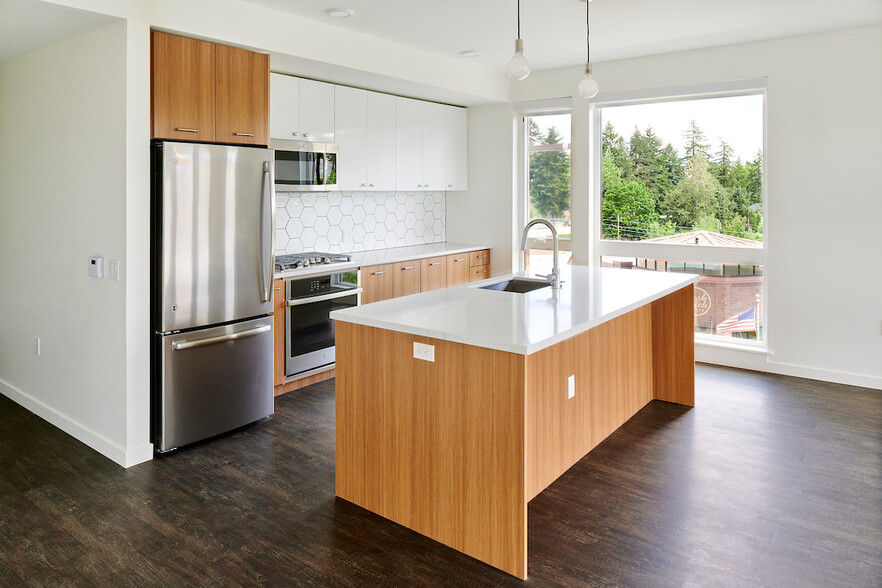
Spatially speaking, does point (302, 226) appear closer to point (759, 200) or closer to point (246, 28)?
point (246, 28)

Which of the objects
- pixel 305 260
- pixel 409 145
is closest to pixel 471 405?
pixel 305 260

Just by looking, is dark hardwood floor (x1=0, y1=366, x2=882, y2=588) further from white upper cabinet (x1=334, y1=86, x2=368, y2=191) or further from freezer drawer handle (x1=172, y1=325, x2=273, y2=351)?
white upper cabinet (x1=334, y1=86, x2=368, y2=191)

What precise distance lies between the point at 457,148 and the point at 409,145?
29.0 inches

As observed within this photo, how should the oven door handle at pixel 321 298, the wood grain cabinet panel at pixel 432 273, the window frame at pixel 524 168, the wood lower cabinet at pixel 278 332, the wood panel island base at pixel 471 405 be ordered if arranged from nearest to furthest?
1. the wood panel island base at pixel 471 405
2. the wood lower cabinet at pixel 278 332
3. the oven door handle at pixel 321 298
4. the wood grain cabinet panel at pixel 432 273
5. the window frame at pixel 524 168

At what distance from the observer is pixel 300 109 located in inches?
176

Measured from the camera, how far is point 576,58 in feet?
16.9

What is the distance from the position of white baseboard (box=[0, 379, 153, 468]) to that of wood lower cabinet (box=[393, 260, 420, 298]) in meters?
2.30

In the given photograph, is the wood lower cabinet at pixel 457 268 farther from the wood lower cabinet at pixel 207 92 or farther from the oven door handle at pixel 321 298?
the wood lower cabinet at pixel 207 92

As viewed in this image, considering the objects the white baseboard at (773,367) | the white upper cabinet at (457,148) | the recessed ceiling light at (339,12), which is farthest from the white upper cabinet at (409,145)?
the white baseboard at (773,367)

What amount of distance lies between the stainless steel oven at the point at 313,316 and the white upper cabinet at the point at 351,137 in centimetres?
84

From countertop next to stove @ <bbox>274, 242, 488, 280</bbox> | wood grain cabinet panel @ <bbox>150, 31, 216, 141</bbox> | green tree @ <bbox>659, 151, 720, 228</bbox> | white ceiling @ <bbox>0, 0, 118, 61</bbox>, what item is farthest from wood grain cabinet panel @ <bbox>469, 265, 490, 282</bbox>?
white ceiling @ <bbox>0, 0, 118, 61</bbox>

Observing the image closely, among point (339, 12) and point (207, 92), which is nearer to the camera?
point (207, 92)

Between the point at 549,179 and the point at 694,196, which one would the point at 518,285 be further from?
the point at 549,179

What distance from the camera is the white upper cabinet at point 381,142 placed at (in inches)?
202
